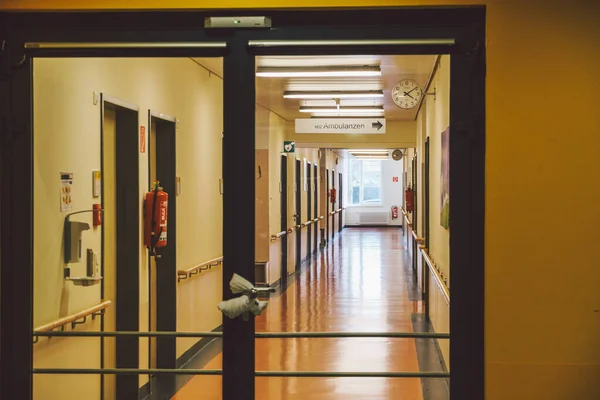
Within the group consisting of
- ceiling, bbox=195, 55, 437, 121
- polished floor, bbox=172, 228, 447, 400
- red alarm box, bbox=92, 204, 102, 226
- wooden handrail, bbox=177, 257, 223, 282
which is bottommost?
polished floor, bbox=172, 228, 447, 400

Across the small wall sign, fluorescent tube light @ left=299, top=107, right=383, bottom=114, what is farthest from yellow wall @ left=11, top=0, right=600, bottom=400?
the small wall sign

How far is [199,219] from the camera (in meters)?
6.89

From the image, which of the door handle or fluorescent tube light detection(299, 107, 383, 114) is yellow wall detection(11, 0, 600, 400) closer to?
the door handle

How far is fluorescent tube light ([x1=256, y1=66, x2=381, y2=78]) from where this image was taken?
24.2ft

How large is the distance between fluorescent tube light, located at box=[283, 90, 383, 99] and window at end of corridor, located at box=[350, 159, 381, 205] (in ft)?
68.2

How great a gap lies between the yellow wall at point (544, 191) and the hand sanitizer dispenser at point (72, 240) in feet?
8.12

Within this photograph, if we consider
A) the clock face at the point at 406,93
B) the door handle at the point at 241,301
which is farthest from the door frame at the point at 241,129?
the clock face at the point at 406,93

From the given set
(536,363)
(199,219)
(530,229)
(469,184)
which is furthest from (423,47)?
(199,219)

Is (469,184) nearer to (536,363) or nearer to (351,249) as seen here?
(536,363)

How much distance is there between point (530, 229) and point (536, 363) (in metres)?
0.52

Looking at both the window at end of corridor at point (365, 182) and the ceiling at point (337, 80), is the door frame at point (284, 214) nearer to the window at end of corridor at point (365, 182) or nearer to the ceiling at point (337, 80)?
the ceiling at point (337, 80)

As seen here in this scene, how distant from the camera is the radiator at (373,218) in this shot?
→ 30.1m

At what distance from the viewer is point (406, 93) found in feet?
26.7

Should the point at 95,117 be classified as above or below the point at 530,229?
above
